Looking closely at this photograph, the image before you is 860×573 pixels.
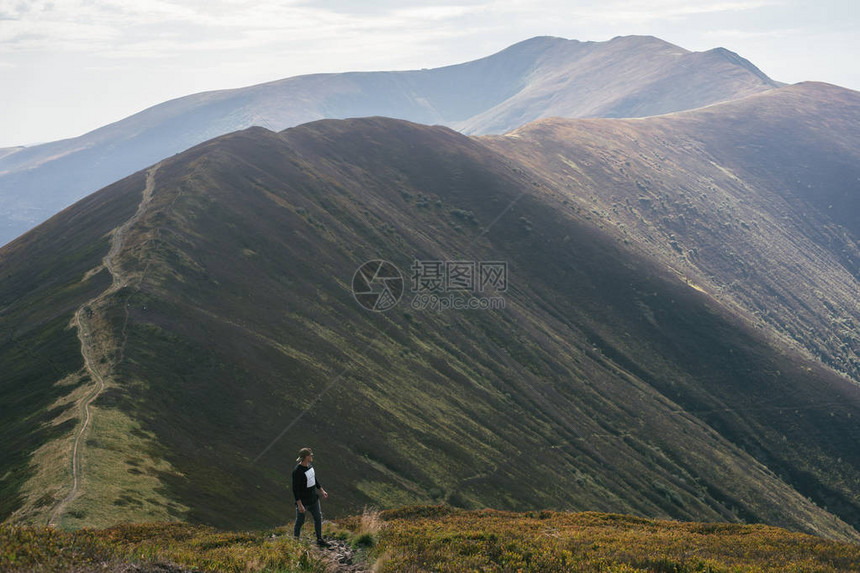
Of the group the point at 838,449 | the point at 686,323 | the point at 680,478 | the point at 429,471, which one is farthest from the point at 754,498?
the point at 429,471

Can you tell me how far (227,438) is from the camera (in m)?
38.3

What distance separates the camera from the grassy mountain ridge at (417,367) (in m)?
38.9

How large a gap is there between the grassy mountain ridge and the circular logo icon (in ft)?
6.78

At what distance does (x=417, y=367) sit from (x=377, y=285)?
1926 cm

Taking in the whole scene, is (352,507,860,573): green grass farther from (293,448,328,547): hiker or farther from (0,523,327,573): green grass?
(0,523,327,573): green grass

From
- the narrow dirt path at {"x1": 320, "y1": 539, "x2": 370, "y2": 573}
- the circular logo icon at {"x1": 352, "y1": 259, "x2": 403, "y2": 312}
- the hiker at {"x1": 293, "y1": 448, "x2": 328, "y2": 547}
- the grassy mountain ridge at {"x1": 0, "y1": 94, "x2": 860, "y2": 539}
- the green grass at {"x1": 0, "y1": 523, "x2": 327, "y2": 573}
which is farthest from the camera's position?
the circular logo icon at {"x1": 352, "y1": 259, "x2": 403, "y2": 312}

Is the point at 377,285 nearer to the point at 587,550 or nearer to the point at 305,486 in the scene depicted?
the point at 305,486

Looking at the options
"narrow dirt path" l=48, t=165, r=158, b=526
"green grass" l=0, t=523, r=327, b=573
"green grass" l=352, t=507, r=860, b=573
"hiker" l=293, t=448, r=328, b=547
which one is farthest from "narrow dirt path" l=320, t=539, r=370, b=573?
"narrow dirt path" l=48, t=165, r=158, b=526

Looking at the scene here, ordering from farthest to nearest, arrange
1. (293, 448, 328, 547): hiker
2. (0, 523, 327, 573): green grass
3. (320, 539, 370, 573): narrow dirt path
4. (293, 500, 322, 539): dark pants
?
(293, 500, 322, 539): dark pants, (293, 448, 328, 547): hiker, (320, 539, 370, 573): narrow dirt path, (0, 523, 327, 573): green grass

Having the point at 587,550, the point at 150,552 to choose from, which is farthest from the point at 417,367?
the point at 150,552

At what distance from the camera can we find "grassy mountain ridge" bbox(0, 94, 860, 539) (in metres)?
38.9

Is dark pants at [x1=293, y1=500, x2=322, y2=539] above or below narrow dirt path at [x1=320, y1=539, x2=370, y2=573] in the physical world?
above

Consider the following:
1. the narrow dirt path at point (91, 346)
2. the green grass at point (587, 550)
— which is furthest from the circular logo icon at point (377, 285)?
the green grass at point (587, 550)

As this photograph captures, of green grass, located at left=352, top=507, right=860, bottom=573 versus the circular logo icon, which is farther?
the circular logo icon
